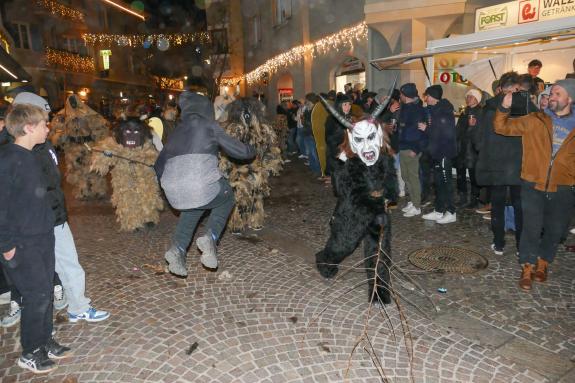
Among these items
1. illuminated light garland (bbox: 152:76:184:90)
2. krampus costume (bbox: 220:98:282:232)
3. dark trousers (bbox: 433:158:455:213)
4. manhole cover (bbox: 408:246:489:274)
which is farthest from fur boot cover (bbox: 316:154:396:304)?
illuminated light garland (bbox: 152:76:184:90)

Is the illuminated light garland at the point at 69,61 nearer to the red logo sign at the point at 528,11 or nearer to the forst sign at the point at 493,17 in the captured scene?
the forst sign at the point at 493,17

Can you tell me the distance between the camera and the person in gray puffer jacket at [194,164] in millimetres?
3801


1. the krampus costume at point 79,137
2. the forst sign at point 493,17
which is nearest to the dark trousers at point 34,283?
the krampus costume at point 79,137

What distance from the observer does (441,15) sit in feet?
36.2

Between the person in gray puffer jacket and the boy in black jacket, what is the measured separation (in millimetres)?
1046

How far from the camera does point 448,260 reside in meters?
5.15

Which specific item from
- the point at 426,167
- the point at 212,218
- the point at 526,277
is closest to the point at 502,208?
the point at 526,277

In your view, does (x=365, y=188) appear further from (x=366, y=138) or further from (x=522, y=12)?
(x=522, y=12)

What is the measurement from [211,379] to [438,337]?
75.2 inches

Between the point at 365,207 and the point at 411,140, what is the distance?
317 cm

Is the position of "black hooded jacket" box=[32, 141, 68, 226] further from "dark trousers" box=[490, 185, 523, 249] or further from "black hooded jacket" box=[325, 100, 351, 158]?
"black hooded jacket" box=[325, 100, 351, 158]

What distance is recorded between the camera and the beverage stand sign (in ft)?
25.7

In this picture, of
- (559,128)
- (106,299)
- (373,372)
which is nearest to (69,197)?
(106,299)

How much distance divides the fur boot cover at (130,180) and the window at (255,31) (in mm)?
20782
